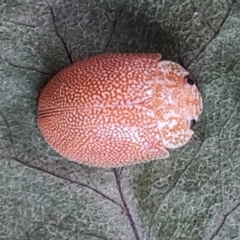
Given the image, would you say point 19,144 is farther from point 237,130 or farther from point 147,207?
point 237,130

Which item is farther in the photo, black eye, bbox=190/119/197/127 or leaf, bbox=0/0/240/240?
leaf, bbox=0/0/240/240

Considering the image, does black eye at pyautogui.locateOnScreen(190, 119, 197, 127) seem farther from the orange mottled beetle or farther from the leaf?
the leaf

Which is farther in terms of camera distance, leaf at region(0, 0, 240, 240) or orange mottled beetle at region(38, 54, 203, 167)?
leaf at region(0, 0, 240, 240)

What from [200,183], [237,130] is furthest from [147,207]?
[237,130]

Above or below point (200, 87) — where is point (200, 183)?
below

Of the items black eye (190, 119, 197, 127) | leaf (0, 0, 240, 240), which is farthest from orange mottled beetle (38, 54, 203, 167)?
leaf (0, 0, 240, 240)

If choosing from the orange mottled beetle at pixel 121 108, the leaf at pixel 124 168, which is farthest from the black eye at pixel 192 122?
the leaf at pixel 124 168
